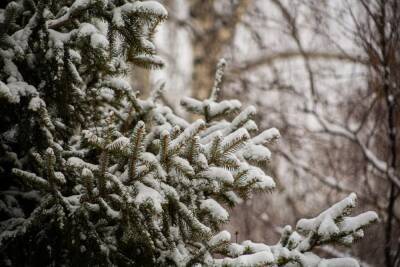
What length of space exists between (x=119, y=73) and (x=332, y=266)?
5.22 ft

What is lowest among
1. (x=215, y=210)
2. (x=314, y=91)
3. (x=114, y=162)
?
(x=215, y=210)

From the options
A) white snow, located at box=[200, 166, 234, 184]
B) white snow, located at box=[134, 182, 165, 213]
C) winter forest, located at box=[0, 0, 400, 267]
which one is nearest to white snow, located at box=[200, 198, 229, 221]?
winter forest, located at box=[0, 0, 400, 267]

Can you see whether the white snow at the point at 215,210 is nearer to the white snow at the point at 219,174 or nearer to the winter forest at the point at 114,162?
the winter forest at the point at 114,162

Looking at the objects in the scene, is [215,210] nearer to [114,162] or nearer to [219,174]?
[219,174]

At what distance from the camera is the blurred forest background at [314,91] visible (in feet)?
14.4

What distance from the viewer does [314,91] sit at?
5957 mm

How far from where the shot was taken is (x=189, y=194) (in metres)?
2.35

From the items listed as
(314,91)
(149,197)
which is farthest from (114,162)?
(314,91)

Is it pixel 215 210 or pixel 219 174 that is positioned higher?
pixel 219 174

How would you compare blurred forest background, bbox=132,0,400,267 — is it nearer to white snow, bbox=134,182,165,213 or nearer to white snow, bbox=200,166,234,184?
white snow, bbox=200,166,234,184

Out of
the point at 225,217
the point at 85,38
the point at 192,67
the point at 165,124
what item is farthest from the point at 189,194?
the point at 192,67

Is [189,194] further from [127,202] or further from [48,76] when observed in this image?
[48,76]

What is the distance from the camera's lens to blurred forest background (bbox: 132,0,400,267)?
4.38 metres

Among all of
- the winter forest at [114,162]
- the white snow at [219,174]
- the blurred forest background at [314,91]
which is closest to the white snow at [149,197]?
the winter forest at [114,162]
